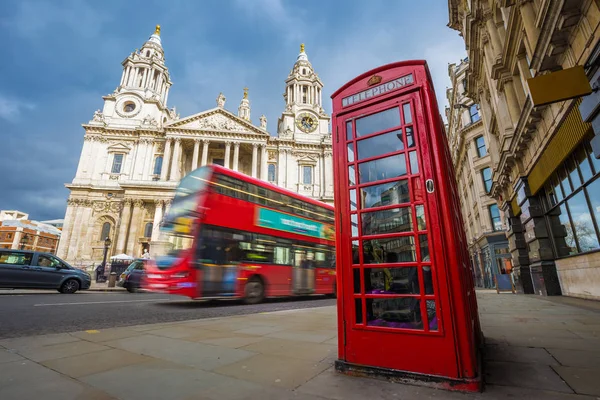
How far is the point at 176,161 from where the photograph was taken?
34.8 meters

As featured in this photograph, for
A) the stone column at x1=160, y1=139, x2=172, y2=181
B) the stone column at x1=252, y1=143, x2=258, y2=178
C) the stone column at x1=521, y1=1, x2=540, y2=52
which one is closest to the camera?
the stone column at x1=521, y1=1, x2=540, y2=52

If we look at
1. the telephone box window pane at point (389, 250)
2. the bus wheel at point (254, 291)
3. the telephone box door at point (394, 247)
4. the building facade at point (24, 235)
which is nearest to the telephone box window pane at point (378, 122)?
the telephone box door at point (394, 247)

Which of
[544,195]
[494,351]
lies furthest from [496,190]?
[494,351]

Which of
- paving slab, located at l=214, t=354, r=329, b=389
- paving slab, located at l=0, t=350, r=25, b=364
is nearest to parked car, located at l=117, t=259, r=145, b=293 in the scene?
paving slab, located at l=0, t=350, r=25, b=364

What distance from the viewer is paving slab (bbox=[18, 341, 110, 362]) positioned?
9.70 ft

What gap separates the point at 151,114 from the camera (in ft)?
130

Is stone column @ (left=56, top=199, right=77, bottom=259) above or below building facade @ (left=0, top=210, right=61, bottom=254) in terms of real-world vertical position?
below

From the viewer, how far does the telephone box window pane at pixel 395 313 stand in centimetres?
232

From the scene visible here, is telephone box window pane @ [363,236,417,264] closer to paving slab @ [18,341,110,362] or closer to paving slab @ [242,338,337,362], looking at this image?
paving slab @ [242,338,337,362]

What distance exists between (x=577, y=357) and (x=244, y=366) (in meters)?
3.12

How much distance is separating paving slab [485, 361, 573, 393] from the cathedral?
100.0 feet

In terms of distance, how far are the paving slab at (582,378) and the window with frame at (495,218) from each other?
73.9 ft

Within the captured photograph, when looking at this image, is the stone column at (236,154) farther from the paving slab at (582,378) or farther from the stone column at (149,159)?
the paving slab at (582,378)

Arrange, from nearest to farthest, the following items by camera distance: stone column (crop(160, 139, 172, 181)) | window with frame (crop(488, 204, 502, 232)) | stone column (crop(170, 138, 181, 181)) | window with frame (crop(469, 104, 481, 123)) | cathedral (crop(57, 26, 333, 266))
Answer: window with frame (crop(488, 204, 502, 232)) → window with frame (crop(469, 104, 481, 123)) → cathedral (crop(57, 26, 333, 266)) → stone column (crop(160, 139, 172, 181)) → stone column (crop(170, 138, 181, 181))
